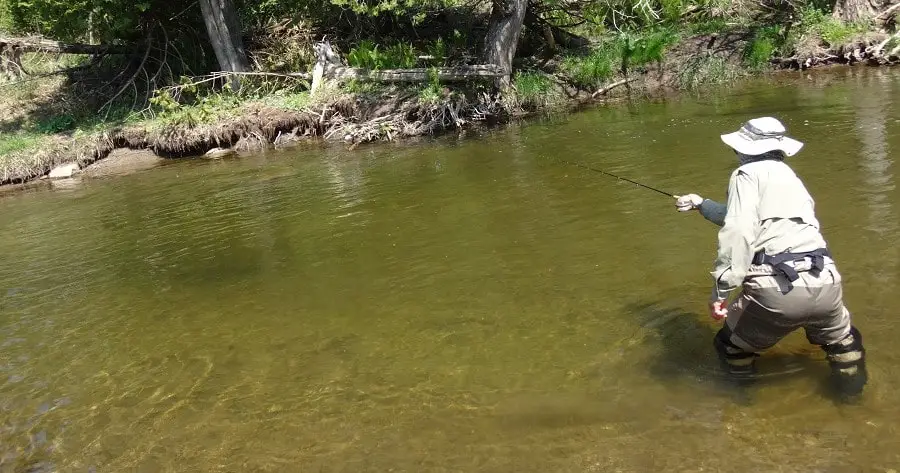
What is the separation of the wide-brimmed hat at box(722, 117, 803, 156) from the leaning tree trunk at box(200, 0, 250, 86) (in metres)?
17.6

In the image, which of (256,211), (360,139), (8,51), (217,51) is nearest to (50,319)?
(256,211)

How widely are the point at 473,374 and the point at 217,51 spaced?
55.8ft

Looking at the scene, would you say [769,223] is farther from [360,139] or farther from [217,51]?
[217,51]

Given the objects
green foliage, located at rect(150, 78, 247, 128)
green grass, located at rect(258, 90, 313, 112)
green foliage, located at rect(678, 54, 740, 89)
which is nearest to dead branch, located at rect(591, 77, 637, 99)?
green foliage, located at rect(678, 54, 740, 89)

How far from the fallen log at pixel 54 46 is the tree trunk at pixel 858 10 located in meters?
19.9

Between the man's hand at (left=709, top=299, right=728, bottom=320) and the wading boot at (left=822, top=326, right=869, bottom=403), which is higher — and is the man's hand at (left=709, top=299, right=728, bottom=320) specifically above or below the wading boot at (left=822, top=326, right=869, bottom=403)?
above

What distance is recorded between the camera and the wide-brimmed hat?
4.20 metres

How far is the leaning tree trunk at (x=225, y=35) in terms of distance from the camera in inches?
768

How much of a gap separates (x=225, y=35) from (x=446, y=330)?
16121mm

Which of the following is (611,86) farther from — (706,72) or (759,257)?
(759,257)

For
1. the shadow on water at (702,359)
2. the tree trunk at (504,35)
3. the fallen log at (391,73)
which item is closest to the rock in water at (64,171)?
the fallen log at (391,73)

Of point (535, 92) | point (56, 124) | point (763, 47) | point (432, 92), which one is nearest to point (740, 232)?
point (432, 92)

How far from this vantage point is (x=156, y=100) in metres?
17.3

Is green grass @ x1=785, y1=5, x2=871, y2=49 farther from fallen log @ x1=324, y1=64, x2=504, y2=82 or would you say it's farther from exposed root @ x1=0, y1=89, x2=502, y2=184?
exposed root @ x1=0, y1=89, x2=502, y2=184
